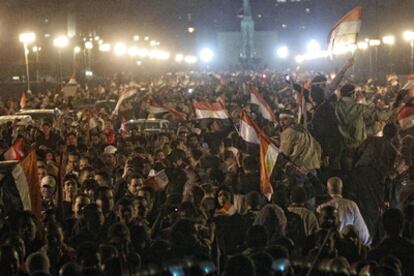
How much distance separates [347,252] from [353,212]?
164 cm

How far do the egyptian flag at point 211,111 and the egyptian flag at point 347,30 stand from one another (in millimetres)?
3228

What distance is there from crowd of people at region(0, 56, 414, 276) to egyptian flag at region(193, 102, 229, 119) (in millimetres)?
2391

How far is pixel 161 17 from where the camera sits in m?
132

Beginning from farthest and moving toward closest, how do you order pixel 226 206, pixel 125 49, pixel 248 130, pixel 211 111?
pixel 125 49 < pixel 211 111 < pixel 248 130 < pixel 226 206

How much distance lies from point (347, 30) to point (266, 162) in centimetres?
666

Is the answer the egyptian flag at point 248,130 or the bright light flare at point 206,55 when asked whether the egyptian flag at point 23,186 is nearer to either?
the egyptian flag at point 248,130

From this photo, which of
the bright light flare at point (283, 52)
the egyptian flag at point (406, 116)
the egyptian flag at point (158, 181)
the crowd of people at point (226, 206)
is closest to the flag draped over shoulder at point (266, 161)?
the crowd of people at point (226, 206)

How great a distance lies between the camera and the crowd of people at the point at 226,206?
25.1 ft

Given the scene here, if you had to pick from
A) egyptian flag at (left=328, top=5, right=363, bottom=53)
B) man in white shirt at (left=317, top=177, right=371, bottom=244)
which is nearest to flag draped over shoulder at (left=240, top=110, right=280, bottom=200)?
man in white shirt at (left=317, top=177, right=371, bottom=244)

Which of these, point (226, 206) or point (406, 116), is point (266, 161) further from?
point (406, 116)

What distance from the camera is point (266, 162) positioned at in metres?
12.0

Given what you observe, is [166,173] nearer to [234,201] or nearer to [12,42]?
[234,201]

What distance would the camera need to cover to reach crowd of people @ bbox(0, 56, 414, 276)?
764 cm

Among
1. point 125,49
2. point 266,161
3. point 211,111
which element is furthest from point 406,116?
point 125,49
